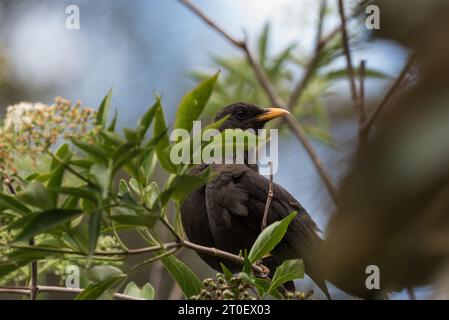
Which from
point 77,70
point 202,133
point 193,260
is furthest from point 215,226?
point 77,70

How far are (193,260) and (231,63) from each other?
6.12 ft

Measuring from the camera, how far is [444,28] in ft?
8.38

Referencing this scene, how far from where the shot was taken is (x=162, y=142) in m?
2.16

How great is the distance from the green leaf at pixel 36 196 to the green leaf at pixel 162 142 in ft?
1.08

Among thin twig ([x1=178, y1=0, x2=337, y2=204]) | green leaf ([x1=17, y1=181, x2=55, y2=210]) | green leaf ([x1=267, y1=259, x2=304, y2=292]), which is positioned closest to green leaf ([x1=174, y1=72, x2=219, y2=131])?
green leaf ([x1=17, y1=181, x2=55, y2=210])

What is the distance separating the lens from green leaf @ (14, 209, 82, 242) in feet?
6.47

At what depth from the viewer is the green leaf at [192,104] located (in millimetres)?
2180

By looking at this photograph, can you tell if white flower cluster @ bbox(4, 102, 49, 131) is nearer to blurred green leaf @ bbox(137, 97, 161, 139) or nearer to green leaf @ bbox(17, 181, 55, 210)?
green leaf @ bbox(17, 181, 55, 210)

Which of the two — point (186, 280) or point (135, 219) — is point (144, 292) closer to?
A: point (186, 280)

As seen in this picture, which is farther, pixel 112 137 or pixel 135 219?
pixel 135 219

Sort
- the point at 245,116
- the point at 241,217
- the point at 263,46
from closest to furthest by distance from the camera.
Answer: the point at 241,217, the point at 245,116, the point at 263,46

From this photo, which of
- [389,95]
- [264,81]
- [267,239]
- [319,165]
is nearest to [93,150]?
[267,239]

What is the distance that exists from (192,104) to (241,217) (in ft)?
6.58
